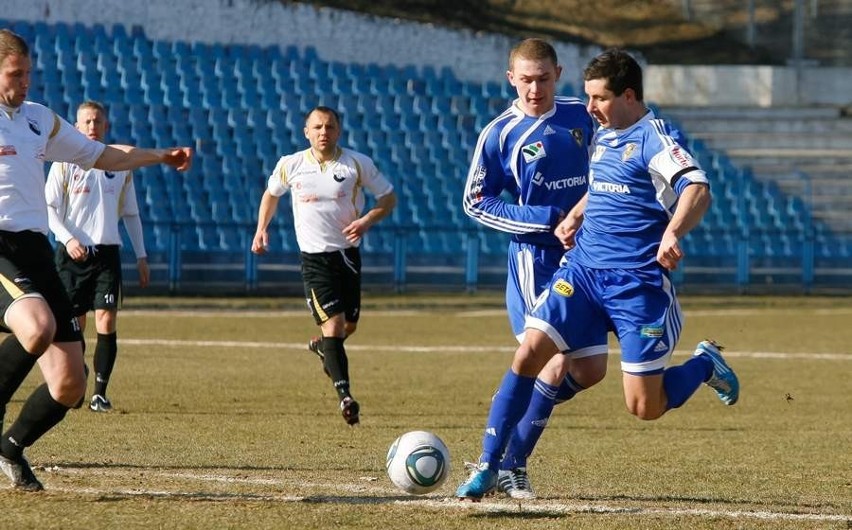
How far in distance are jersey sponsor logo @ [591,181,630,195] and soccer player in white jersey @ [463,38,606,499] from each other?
476mm

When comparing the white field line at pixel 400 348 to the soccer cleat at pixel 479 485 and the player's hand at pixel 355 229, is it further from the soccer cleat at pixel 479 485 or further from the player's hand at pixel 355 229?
the soccer cleat at pixel 479 485

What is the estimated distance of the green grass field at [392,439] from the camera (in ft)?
22.6

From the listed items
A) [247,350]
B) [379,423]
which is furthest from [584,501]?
[247,350]

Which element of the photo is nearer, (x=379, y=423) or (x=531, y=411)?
(x=531, y=411)

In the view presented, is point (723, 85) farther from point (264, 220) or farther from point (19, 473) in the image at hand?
point (19, 473)

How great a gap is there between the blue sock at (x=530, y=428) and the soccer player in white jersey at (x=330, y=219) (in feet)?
11.8

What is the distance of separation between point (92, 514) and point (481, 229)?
21768 millimetres

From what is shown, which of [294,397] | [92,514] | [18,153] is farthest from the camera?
[294,397]

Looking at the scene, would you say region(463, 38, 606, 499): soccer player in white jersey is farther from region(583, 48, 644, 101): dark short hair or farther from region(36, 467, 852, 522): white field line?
region(36, 467, 852, 522): white field line

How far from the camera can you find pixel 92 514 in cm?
668

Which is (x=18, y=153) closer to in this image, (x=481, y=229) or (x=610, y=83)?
(x=610, y=83)

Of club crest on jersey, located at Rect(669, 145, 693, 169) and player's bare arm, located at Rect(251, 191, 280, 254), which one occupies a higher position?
club crest on jersey, located at Rect(669, 145, 693, 169)

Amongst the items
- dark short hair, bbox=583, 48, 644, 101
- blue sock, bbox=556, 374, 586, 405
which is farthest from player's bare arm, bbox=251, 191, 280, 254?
dark short hair, bbox=583, 48, 644, 101

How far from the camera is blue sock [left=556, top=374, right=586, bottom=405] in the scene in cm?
795
